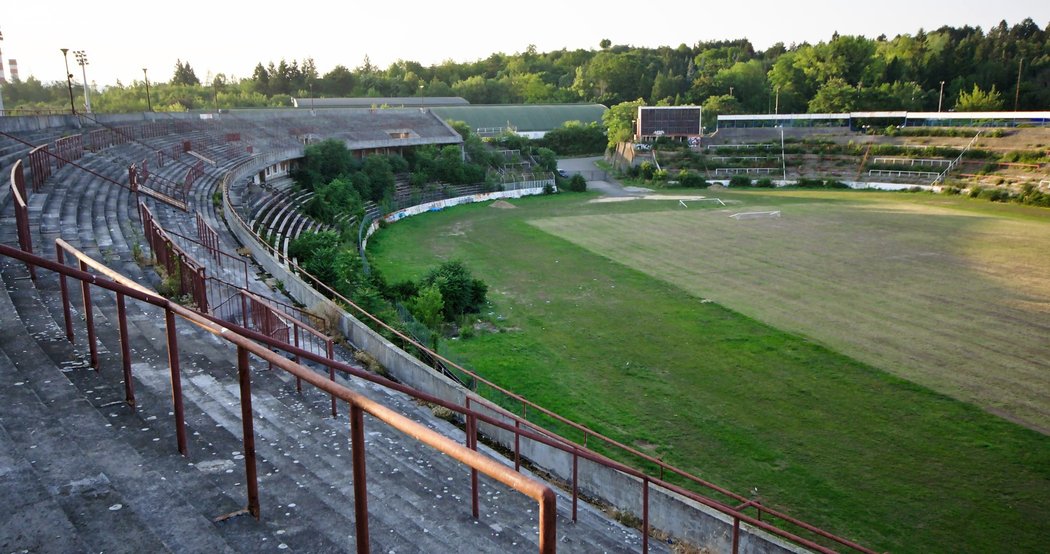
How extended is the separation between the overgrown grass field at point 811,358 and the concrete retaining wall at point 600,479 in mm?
3327

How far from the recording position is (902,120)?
84.6m

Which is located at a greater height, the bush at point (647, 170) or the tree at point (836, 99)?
the tree at point (836, 99)

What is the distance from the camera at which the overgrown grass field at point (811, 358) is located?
47.7ft

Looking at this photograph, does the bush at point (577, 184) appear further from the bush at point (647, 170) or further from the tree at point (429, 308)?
the tree at point (429, 308)

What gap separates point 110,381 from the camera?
26.3 ft

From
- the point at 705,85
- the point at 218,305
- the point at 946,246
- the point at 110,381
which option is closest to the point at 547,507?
the point at 110,381

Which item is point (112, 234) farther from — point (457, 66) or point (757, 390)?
point (457, 66)

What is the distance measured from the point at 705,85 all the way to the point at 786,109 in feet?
44.1

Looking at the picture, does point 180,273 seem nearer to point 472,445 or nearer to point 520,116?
point 472,445

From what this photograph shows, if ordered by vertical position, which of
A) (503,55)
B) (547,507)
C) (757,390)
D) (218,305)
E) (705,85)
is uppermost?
(503,55)

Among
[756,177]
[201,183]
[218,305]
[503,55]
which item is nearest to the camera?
[218,305]

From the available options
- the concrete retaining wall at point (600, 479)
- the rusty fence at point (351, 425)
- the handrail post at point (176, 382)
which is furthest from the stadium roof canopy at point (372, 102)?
the rusty fence at point (351, 425)

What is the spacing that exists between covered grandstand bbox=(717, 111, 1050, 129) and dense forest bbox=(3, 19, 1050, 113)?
14126 mm

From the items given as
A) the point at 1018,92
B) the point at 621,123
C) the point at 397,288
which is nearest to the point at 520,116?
the point at 621,123
